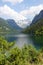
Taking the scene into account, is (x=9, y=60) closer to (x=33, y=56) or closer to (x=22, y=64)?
(x=22, y=64)

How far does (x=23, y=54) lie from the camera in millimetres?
33312

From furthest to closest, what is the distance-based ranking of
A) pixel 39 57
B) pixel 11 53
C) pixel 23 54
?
pixel 39 57
pixel 23 54
pixel 11 53

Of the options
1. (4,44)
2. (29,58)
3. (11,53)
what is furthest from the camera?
(4,44)

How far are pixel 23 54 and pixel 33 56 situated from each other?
5.04 m

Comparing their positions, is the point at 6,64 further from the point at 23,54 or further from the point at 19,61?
the point at 23,54

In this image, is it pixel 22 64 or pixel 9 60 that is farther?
pixel 9 60

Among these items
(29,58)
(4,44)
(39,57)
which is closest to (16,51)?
(29,58)

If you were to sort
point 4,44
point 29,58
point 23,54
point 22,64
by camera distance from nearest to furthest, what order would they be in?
point 22,64 < point 23,54 < point 29,58 < point 4,44

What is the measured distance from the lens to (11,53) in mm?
30938

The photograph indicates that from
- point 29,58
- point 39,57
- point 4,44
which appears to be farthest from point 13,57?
point 4,44

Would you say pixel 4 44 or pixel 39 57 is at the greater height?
pixel 4 44

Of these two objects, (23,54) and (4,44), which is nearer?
(23,54)

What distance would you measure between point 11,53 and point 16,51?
3.25 ft

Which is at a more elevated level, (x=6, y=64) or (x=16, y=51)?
(x=16, y=51)
